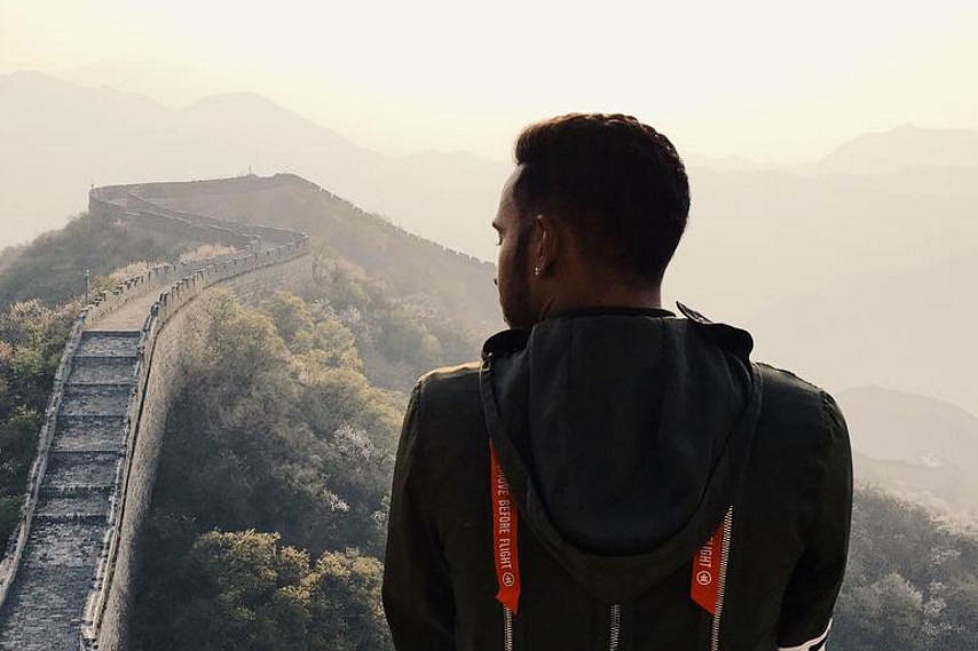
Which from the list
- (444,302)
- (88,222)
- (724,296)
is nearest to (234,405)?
(88,222)

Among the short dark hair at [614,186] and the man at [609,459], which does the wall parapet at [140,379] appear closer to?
the man at [609,459]

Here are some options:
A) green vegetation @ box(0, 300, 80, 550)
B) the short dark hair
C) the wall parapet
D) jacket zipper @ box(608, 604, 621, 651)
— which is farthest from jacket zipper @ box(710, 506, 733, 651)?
green vegetation @ box(0, 300, 80, 550)

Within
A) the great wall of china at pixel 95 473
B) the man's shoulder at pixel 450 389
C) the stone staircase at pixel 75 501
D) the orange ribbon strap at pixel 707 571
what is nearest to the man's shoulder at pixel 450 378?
the man's shoulder at pixel 450 389

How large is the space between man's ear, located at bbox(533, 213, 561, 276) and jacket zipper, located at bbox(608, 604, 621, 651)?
717 millimetres

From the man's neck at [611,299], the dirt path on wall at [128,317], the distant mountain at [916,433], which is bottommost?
the distant mountain at [916,433]

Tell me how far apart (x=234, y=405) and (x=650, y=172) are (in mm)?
28015

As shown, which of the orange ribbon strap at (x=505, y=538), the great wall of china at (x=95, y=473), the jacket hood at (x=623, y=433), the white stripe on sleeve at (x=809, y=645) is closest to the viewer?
the jacket hood at (x=623, y=433)

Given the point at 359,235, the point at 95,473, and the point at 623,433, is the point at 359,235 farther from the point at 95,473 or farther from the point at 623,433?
the point at 623,433

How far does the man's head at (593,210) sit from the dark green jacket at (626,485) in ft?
0.30

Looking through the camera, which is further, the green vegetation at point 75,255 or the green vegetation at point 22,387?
the green vegetation at point 75,255

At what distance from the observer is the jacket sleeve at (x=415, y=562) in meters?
2.19

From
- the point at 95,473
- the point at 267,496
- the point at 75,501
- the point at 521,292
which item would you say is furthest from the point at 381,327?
the point at 521,292

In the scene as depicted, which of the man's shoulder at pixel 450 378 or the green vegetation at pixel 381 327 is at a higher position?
the man's shoulder at pixel 450 378

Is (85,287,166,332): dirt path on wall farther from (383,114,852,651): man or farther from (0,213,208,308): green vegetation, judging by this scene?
(383,114,852,651): man
